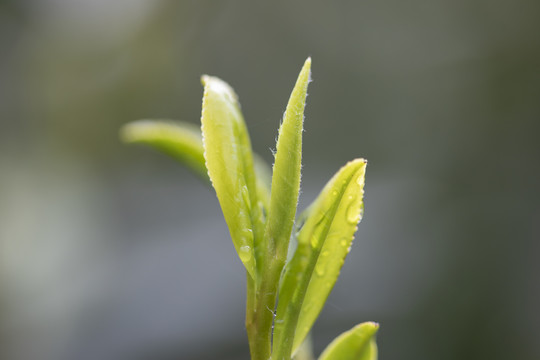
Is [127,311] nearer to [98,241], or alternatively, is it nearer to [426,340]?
[98,241]

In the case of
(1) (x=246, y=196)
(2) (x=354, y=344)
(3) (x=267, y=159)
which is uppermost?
(3) (x=267, y=159)

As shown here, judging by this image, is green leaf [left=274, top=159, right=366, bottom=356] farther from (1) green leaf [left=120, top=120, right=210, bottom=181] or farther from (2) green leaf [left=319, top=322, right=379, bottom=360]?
(1) green leaf [left=120, top=120, right=210, bottom=181]

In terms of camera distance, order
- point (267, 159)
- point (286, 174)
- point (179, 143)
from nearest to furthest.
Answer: point (286, 174) < point (179, 143) < point (267, 159)

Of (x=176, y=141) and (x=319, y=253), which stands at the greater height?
(x=176, y=141)

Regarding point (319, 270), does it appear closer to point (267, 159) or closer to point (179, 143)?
point (179, 143)

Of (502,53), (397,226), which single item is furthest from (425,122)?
(397,226)

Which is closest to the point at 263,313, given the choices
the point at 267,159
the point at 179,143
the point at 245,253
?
the point at 245,253
